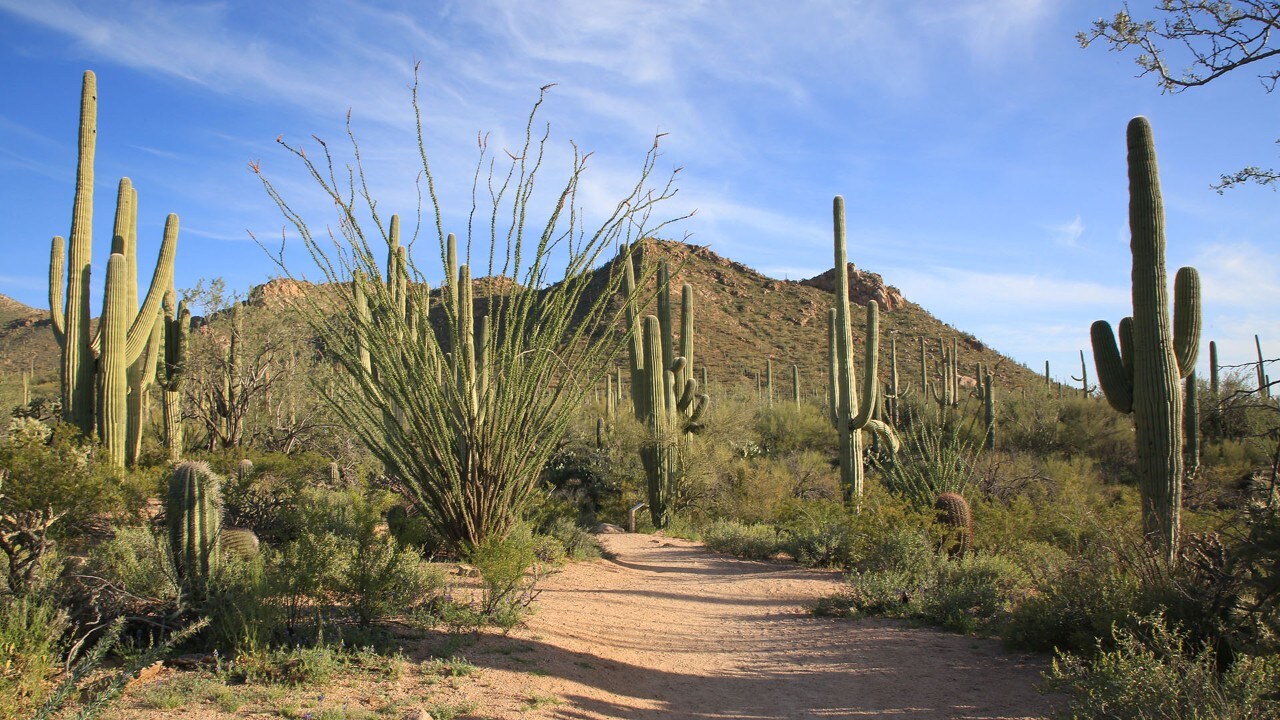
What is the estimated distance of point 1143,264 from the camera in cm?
827

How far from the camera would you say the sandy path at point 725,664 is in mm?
5070

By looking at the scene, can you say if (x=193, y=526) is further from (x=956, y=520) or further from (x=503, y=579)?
(x=956, y=520)

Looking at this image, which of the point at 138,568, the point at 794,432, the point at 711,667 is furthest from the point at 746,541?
the point at 794,432

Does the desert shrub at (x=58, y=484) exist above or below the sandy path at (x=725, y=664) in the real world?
above

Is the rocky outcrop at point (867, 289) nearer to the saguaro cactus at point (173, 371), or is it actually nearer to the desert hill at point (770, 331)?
the desert hill at point (770, 331)

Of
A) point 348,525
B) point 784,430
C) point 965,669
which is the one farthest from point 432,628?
point 784,430

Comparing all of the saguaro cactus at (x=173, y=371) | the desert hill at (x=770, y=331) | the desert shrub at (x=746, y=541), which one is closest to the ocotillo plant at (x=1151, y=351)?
the desert shrub at (x=746, y=541)

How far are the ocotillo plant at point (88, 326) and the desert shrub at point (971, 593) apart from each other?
1034cm

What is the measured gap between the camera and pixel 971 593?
744 centimetres

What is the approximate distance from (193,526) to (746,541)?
788 centimetres

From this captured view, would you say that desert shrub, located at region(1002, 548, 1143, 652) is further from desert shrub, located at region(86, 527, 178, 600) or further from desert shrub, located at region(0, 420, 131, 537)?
desert shrub, located at region(0, 420, 131, 537)

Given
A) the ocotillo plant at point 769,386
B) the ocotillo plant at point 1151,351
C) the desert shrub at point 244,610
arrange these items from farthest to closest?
the ocotillo plant at point 769,386 → the ocotillo plant at point 1151,351 → the desert shrub at point 244,610

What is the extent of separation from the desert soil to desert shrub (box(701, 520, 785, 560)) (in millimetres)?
2689

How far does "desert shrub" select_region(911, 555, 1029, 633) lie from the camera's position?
7176 millimetres
